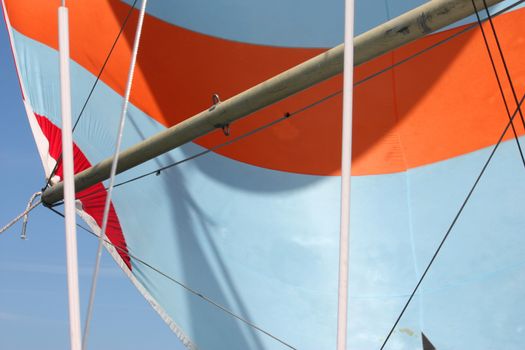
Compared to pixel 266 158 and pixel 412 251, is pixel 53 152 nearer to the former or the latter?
pixel 266 158

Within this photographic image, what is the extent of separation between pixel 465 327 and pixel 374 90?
1.62 m

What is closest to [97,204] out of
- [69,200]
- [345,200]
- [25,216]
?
[25,216]

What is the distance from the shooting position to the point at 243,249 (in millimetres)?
4770

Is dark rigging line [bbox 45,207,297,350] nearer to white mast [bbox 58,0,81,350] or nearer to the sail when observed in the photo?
the sail

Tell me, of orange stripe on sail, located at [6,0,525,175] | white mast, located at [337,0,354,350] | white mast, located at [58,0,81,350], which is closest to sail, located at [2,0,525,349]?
orange stripe on sail, located at [6,0,525,175]

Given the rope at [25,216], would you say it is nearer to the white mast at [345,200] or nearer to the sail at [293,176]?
the sail at [293,176]

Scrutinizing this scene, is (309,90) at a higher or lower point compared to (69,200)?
higher

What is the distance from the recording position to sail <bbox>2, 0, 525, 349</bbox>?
4.32m

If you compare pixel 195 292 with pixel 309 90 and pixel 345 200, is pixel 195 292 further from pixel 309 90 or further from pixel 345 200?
Answer: pixel 345 200

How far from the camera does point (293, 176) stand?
16.1 ft

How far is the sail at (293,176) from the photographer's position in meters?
4.32

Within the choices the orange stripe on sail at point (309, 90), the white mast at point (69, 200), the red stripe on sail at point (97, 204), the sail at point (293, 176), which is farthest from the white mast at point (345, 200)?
the red stripe on sail at point (97, 204)

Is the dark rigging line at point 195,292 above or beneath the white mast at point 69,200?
above

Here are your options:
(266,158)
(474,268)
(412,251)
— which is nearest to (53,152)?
(266,158)
